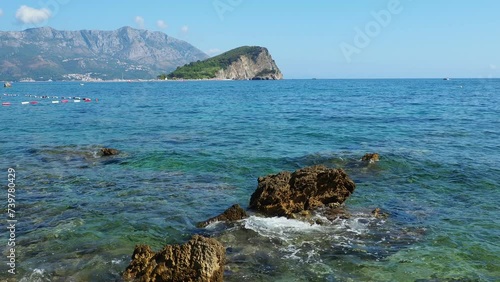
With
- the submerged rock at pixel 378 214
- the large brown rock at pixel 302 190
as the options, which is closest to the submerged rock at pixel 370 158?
the large brown rock at pixel 302 190

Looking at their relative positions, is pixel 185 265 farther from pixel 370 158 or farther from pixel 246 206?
pixel 370 158

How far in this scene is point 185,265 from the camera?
10789 millimetres

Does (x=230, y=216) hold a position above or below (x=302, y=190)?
below

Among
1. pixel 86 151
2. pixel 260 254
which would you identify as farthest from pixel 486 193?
pixel 86 151

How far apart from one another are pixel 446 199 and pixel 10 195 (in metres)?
20.1

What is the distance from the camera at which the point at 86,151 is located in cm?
2991

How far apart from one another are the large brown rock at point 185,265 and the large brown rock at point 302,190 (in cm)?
583

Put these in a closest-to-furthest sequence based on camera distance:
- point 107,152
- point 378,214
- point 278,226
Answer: point 278,226, point 378,214, point 107,152

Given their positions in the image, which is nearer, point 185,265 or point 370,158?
point 185,265

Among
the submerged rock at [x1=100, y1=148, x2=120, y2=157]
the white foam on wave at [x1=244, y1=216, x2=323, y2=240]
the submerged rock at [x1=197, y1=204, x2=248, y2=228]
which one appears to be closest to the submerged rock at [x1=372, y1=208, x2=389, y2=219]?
the white foam on wave at [x1=244, y1=216, x2=323, y2=240]

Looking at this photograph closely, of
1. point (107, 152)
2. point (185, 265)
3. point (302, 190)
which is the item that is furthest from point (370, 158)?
point (185, 265)

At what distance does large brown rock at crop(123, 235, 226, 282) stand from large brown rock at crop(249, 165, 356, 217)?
583 cm

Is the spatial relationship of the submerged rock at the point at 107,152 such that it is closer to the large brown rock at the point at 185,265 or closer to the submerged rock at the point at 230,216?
the submerged rock at the point at 230,216

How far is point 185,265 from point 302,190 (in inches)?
302
